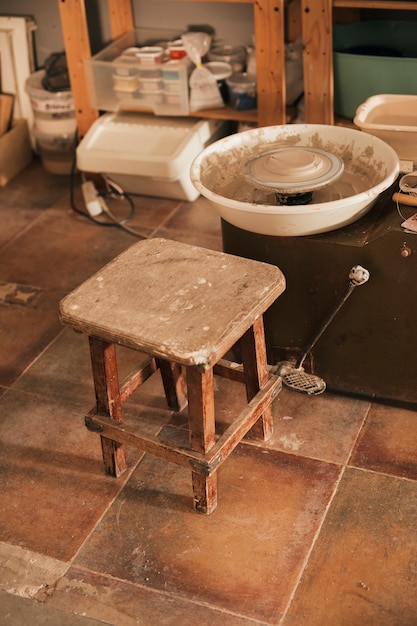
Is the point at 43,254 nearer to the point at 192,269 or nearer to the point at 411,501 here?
the point at 192,269

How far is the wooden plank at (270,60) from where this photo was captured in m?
2.86

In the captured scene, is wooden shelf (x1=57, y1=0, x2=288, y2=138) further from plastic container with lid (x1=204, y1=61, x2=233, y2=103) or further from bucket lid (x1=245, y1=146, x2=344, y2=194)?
bucket lid (x1=245, y1=146, x2=344, y2=194)

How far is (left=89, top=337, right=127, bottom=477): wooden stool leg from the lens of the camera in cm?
187

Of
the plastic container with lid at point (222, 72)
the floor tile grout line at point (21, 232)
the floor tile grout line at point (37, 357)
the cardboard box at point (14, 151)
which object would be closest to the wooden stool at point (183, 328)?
the floor tile grout line at point (37, 357)

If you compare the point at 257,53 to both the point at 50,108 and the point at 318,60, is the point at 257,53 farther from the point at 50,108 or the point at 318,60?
the point at 50,108

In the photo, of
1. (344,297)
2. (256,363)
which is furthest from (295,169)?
(256,363)

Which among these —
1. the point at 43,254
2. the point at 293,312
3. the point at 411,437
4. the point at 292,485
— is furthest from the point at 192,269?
the point at 43,254

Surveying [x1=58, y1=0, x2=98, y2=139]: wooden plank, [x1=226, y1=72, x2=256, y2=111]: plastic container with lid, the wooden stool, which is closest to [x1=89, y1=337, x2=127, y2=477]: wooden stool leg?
the wooden stool

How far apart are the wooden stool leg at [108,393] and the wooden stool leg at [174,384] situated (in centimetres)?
23

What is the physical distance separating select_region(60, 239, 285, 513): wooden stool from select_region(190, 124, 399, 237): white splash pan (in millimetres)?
134

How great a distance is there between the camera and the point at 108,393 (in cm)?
193

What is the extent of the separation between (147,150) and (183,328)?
157 centimetres

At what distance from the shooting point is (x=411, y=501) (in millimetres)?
1969

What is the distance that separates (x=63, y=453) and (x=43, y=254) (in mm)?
1063
